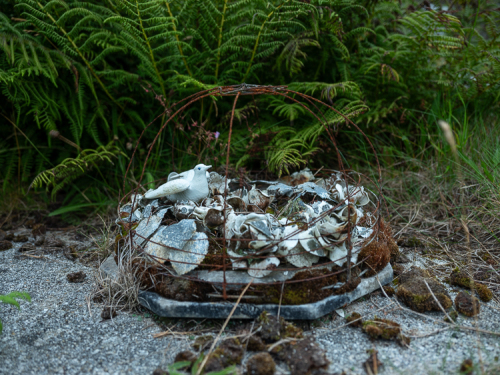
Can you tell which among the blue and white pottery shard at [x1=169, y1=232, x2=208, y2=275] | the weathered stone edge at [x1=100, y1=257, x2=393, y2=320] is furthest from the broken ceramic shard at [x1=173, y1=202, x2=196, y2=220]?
the weathered stone edge at [x1=100, y1=257, x2=393, y2=320]

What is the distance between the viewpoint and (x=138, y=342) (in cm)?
195

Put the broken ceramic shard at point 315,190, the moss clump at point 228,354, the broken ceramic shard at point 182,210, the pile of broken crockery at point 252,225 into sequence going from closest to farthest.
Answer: the moss clump at point 228,354 < the pile of broken crockery at point 252,225 < the broken ceramic shard at point 182,210 < the broken ceramic shard at point 315,190

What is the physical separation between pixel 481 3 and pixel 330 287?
3.66m

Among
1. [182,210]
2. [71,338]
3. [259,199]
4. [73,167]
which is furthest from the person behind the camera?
[73,167]

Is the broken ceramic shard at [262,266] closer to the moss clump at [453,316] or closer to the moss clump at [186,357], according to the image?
the moss clump at [186,357]

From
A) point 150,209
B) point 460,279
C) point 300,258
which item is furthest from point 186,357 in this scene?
point 460,279

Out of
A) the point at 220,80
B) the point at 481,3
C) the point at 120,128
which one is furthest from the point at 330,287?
the point at 481,3

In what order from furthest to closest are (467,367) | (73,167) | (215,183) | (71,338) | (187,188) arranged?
1. (73,167)
2. (215,183)
3. (187,188)
4. (71,338)
5. (467,367)

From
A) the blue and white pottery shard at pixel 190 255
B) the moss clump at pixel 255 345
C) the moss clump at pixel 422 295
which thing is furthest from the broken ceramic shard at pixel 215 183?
the moss clump at pixel 422 295

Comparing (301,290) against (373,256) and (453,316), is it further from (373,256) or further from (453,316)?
(453,316)

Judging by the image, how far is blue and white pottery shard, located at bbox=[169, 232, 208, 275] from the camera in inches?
83.0

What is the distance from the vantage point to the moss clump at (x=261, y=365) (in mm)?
1664

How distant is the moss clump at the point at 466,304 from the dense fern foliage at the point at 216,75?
5.09 feet

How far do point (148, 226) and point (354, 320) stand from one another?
1.36 meters
